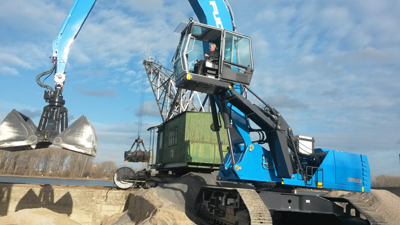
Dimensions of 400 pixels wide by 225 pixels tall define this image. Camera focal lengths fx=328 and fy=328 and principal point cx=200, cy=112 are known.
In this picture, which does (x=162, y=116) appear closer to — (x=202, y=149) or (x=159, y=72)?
(x=159, y=72)

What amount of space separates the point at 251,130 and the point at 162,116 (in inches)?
1037

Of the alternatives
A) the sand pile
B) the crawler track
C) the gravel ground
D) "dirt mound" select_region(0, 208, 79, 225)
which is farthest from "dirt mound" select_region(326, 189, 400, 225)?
"dirt mound" select_region(0, 208, 79, 225)

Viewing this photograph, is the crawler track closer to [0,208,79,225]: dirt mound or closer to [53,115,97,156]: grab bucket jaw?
[53,115,97,156]: grab bucket jaw

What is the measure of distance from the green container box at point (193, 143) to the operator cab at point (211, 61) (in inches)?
253

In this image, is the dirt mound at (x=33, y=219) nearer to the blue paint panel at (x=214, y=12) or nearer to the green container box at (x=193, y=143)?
the green container box at (x=193, y=143)

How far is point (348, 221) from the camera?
25.4ft

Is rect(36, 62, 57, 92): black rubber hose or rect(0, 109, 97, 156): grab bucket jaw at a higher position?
rect(36, 62, 57, 92): black rubber hose

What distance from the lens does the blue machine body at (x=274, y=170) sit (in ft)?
25.2

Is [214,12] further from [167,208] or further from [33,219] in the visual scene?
[33,219]

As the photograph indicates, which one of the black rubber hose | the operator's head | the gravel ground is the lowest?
the gravel ground

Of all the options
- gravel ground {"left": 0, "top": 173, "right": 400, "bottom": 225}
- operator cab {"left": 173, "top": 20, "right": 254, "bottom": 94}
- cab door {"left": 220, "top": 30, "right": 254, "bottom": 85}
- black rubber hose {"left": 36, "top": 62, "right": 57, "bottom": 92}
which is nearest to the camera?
operator cab {"left": 173, "top": 20, "right": 254, "bottom": 94}

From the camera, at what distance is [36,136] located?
7.91 meters

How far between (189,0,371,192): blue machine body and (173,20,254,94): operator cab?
2.46 feet

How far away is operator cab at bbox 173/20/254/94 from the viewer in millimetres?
7348
